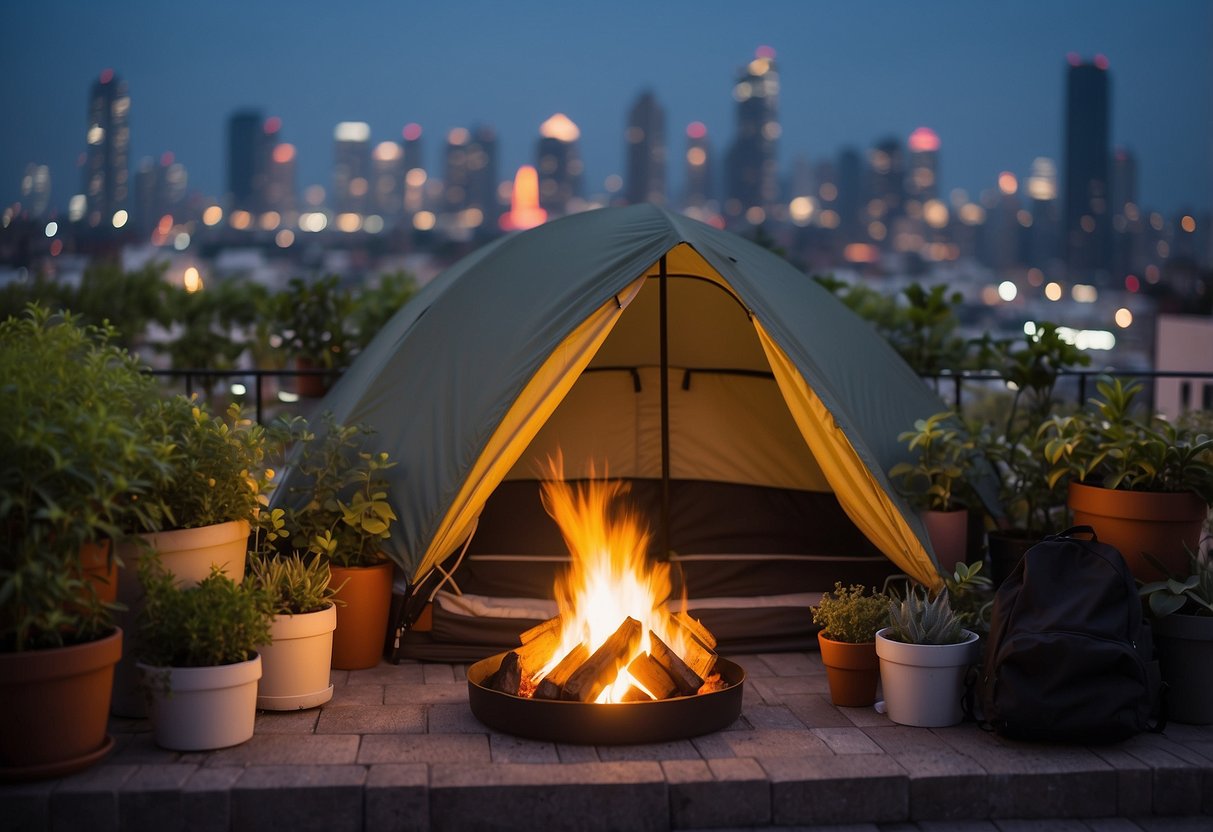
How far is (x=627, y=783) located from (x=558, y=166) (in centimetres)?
7651

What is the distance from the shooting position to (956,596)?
153 inches

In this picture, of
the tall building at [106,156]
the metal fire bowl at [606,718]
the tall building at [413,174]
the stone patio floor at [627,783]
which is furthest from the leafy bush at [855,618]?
the tall building at [413,174]

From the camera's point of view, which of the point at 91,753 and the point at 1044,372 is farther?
the point at 1044,372

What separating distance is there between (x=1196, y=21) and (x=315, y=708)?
90.1m

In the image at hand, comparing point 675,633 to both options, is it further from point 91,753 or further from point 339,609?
point 91,753

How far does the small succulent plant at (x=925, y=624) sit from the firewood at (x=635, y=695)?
2.44ft

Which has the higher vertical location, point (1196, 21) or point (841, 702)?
point (1196, 21)

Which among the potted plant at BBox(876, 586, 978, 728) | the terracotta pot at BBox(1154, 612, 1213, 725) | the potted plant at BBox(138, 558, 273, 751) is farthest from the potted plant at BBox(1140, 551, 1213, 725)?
the potted plant at BBox(138, 558, 273, 751)

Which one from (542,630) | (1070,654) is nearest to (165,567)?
(542,630)

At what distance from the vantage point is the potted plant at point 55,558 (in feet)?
9.05

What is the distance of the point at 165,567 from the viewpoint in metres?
3.32

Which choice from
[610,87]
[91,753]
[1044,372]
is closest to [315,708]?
[91,753]

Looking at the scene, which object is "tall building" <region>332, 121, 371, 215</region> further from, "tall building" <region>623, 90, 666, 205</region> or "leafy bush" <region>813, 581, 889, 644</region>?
"leafy bush" <region>813, 581, 889, 644</region>

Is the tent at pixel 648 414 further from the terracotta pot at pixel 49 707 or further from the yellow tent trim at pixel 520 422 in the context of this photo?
the terracotta pot at pixel 49 707
